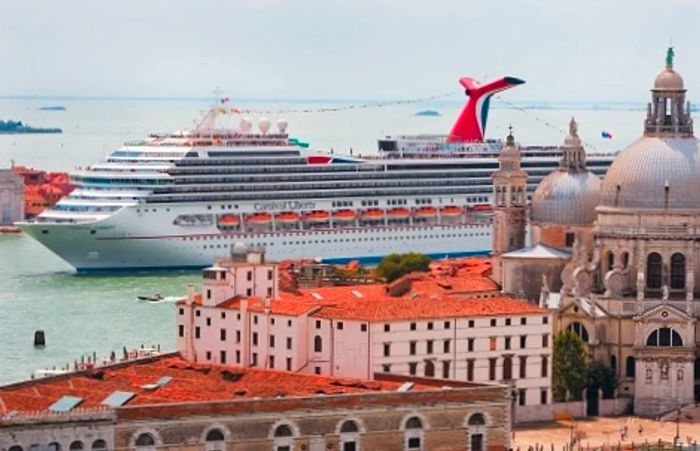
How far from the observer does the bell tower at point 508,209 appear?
6000cm

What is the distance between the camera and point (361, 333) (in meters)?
46.7

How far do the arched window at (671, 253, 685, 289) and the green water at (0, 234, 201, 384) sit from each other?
11793 millimetres

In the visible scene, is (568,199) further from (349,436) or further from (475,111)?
(475,111)

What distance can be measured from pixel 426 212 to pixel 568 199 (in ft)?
113

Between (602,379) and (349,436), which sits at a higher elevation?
(349,436)

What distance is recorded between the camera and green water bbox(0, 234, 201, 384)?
57.7m

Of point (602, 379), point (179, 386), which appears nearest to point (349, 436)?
point (179, 386)

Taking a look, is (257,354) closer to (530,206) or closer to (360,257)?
(530,206)

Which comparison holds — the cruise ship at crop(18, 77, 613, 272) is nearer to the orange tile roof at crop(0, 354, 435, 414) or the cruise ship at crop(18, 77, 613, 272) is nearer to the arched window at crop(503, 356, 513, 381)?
the arched window at crop(503, 356, 513, 381)

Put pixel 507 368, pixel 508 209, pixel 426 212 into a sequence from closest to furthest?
pixel 507 368
pixel 508 209
pixel 426 212

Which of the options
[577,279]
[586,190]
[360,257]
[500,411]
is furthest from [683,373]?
[360,257]

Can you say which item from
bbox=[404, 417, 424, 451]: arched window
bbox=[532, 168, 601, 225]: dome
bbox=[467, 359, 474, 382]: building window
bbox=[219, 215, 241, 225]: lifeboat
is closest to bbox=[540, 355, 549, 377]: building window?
bbox=[467, 359, 474, 382]: building window

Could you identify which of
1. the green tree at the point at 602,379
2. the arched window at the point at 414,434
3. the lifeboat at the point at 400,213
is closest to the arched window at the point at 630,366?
the green tree at the point at 602,379

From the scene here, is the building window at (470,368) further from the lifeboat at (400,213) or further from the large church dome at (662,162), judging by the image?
the lifeboat at (400,213)
